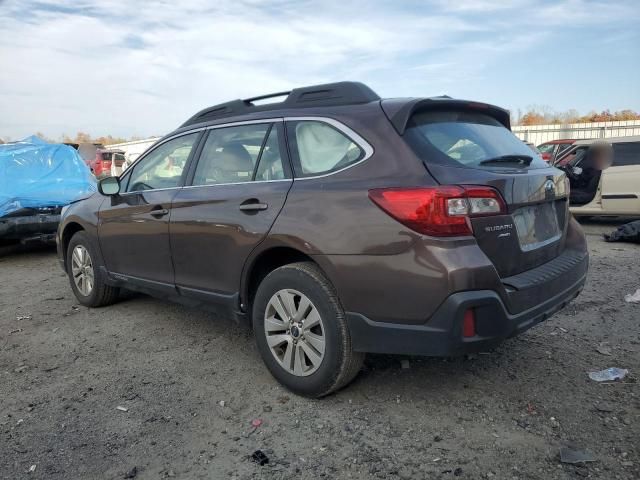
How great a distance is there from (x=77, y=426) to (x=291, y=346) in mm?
1290

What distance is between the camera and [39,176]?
860cm

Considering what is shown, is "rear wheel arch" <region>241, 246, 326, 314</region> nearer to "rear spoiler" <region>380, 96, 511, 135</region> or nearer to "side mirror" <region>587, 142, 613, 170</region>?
"rear spoiler" <region>380, 96, 511, 135</region>

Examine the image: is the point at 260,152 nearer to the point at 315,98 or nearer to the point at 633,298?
the point at 315,98

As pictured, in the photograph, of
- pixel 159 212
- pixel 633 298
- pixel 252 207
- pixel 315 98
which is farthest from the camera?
pixel 633 298

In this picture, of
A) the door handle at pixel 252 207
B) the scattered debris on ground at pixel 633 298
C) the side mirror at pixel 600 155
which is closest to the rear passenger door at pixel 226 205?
the door handle at pixel 252 207

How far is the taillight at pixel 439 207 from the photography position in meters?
2.56

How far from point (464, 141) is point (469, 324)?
1.11 meters

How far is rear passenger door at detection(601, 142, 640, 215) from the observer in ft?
29.1

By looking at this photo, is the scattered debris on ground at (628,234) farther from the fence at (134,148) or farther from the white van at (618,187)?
the fence at (134,148)

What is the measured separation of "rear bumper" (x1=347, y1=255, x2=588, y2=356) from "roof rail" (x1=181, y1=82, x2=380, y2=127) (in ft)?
4.42

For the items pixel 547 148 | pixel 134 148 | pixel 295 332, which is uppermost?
pixel 134 148

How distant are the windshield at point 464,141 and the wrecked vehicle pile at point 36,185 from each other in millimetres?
6729

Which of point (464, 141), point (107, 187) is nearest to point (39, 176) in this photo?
point (107, 187)

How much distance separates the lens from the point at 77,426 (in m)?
2.97
